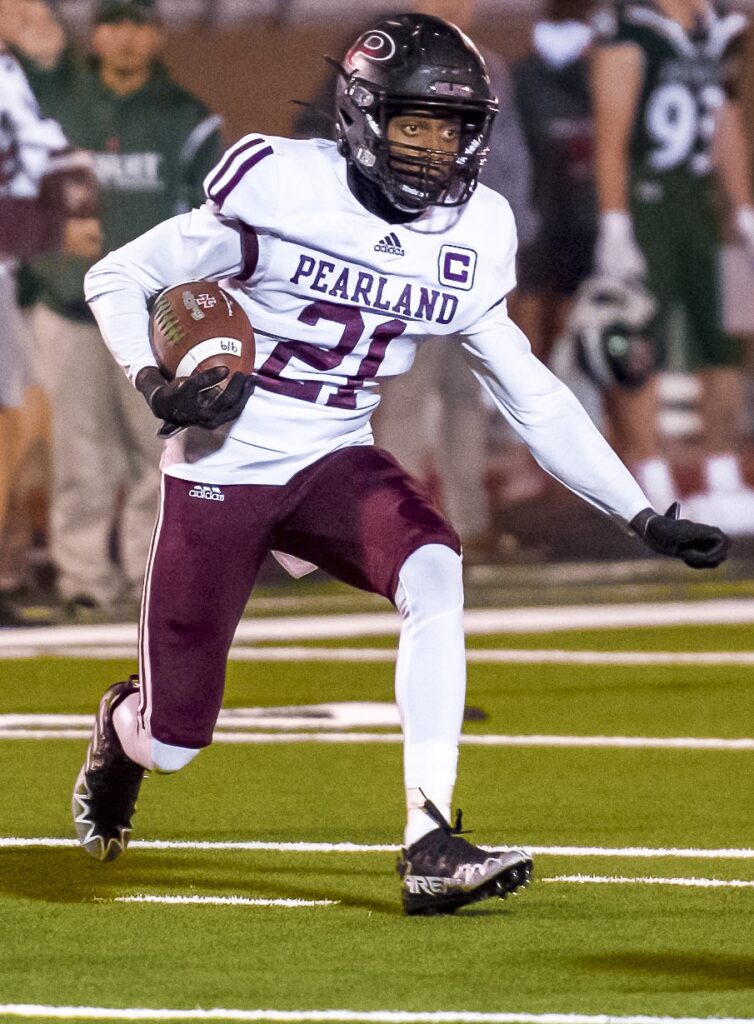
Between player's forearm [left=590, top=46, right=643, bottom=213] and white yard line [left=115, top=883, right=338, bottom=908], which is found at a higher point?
white yard line [left=115, top=883, right=338, bottom=908]

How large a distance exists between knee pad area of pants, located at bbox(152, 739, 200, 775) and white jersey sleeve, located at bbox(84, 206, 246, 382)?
728 millimetres

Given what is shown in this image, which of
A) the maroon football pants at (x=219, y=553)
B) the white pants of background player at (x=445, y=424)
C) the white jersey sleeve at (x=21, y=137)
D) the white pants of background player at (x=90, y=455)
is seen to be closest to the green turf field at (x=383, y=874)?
the maroon football pants at (x=219, y=553)

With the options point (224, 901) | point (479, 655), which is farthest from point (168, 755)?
point (479, 655)

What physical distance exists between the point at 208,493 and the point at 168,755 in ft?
1.70

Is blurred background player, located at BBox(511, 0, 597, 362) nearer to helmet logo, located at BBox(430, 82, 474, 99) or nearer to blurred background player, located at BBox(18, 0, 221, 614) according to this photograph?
blurred background player, located at BBox(18, 0, 221, 614)

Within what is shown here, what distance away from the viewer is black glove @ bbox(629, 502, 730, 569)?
4.99 metres

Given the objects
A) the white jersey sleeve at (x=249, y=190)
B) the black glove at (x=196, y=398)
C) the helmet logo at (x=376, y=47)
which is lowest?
the black glove at (x=196, y=398)

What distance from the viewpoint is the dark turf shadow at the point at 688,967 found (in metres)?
4.12

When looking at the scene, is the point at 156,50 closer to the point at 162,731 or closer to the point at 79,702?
the point at 79,702

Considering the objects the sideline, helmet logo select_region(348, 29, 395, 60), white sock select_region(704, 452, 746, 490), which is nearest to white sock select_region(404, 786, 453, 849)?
helmet logo select_region(348, 29, 395, 60)

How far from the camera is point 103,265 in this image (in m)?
5.02

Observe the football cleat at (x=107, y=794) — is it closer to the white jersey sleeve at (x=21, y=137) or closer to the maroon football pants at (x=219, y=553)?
the maroon football pants at (x=219, y=553)

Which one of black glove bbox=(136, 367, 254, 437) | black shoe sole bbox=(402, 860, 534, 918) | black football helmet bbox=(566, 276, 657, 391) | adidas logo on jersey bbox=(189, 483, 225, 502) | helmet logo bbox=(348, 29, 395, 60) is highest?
helmet logo bbox=(348, 29, 395, 60)

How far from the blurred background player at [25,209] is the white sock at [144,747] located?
4466mm
